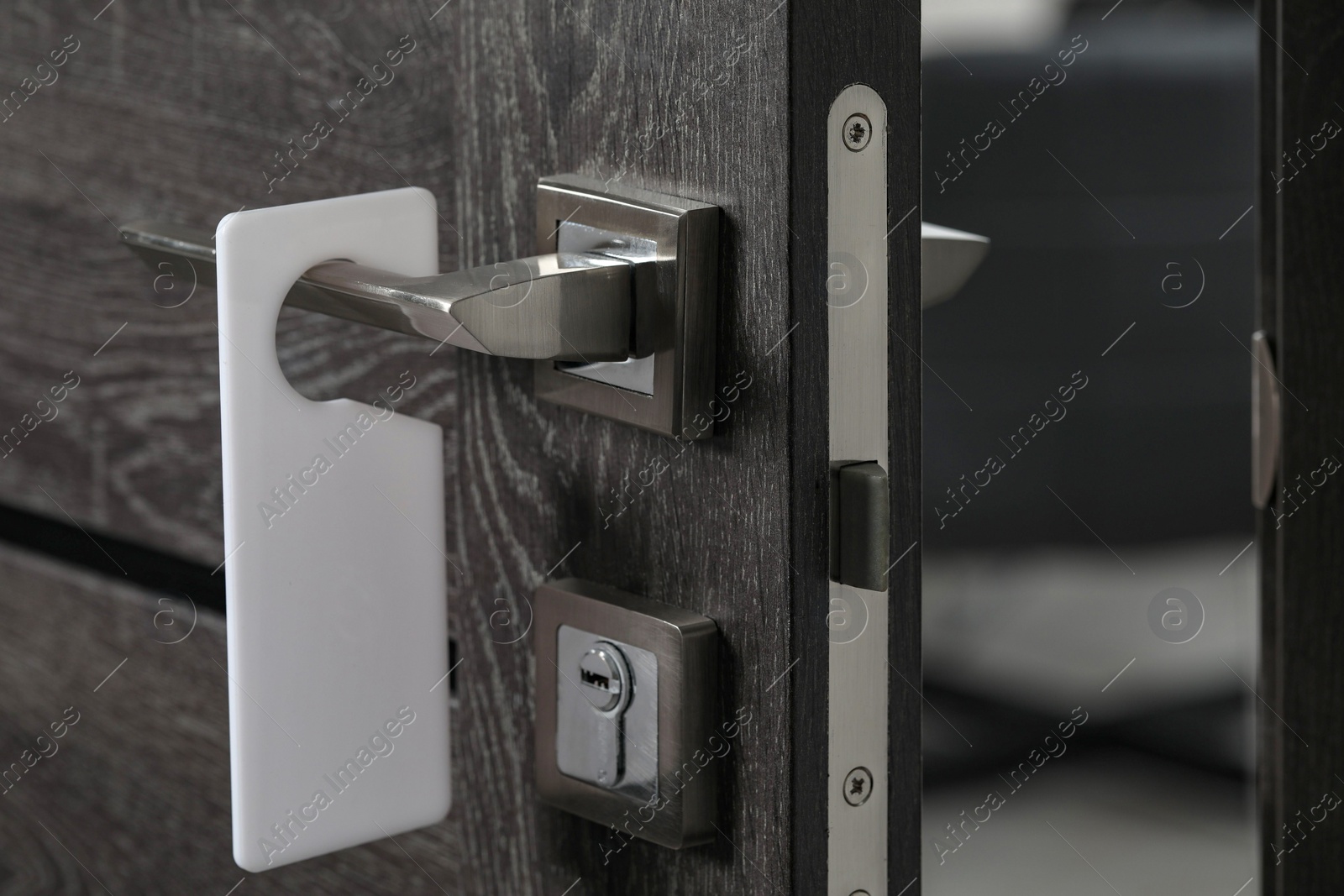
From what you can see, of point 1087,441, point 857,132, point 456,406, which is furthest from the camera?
point 1087,441

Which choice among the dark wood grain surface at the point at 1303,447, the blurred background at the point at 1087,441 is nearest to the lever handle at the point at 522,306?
the dark wood grain surface at the point at 1303,447

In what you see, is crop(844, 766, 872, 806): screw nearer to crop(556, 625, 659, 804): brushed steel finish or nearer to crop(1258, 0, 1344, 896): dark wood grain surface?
crop(556, 625, 659, 804): brushed steel finish

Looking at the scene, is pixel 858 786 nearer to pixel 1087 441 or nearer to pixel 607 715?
pixel 607 715

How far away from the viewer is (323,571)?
0.37 metres

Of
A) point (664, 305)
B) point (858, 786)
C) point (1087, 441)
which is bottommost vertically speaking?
point (1087, 441)

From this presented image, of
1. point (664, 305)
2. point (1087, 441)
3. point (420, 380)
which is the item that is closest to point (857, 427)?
point (664, 305)

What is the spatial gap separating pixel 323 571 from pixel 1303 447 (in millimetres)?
356

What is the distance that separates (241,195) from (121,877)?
34cm

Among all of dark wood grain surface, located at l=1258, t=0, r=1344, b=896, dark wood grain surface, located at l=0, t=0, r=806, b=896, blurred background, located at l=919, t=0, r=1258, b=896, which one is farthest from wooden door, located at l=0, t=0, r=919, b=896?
blurred background, located at l=919, t=0, r=1258, b=896

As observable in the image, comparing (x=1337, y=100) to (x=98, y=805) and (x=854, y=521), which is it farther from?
(x=98, y=805)

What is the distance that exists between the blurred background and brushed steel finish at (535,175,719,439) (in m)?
1.73

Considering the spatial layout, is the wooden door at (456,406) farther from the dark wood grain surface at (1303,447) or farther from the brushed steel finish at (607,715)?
the dark wood grain surface at (1303,447)

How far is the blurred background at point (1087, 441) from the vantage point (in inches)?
86.2

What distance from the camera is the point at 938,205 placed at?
2305mm
